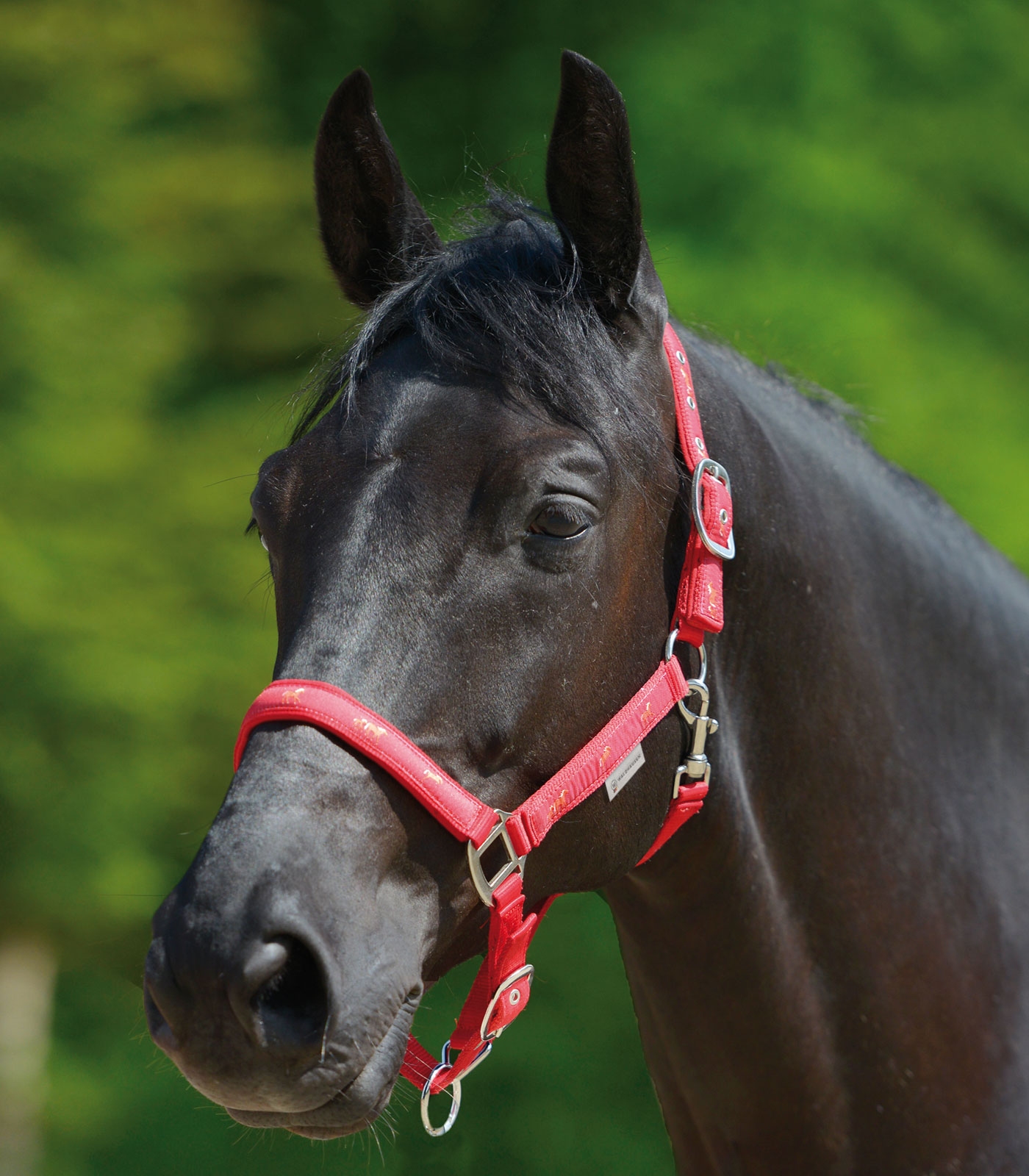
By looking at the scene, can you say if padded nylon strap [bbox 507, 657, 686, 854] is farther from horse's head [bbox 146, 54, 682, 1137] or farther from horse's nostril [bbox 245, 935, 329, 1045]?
horse's nostril [bbox 245, 935, 329, 1045]

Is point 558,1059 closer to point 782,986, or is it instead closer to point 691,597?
point 782,986

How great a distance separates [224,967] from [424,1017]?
2.38m

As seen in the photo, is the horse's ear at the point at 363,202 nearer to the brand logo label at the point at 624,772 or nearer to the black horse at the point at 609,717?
the black horse at the point at 609,717

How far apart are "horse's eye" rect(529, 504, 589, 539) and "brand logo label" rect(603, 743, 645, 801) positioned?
278 millimetres

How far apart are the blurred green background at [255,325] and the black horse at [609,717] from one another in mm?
1344

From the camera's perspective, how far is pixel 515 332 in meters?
1.34

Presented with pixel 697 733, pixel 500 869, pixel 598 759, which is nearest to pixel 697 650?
pixel 697 733

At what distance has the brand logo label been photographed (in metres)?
1.30

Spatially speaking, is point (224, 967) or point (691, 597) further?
point (691, 597)

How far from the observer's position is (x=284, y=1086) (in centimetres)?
101

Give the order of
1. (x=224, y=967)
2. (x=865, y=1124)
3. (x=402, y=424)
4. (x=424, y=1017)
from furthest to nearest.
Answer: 1. (x=424, y=1017)
2. (x=865, y=1124)
3. (x=402, y=424)
4. (x=224, y=967)

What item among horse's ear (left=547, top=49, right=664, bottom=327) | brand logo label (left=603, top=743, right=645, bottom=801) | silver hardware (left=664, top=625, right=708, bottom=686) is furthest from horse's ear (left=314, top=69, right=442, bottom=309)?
brand logo label (left=603, top=743, right=645, bottom=801)

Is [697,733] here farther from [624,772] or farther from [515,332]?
[515,332]

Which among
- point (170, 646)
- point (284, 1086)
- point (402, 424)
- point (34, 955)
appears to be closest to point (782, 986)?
point (284, 1086)
